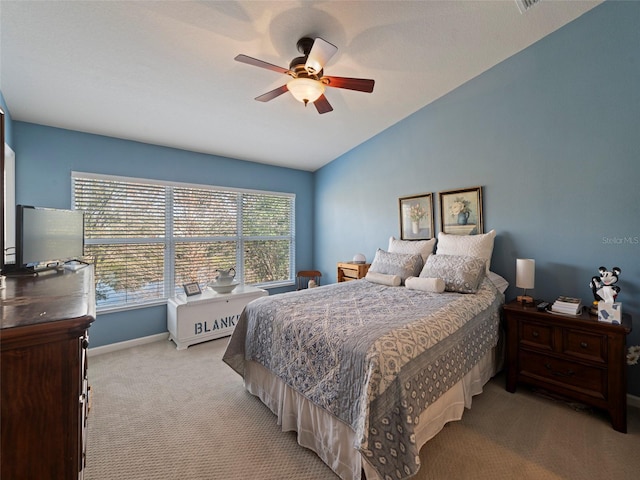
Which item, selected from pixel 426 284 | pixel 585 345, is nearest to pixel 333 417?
pixel 426 284

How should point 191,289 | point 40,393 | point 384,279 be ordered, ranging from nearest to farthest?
point 40,393 → point 384,279 → point 191,289

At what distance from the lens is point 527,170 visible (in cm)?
267

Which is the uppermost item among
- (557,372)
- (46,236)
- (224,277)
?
(46,236)

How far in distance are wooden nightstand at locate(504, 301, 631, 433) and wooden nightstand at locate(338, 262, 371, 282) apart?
1.84m

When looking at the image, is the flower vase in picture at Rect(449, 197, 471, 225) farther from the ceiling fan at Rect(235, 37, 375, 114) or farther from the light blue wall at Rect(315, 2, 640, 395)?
the ceiling fan at Rect(235, 37, 375, 114)

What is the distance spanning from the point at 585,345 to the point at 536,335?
29cm

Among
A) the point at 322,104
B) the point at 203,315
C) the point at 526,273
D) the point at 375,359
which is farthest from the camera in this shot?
the point at 203,315

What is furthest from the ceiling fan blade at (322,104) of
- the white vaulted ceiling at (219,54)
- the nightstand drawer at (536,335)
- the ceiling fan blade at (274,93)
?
the nightstand drawer at (536,335)

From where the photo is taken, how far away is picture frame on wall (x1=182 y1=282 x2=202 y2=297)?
136 inches

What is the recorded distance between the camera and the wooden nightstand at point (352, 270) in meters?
3.89

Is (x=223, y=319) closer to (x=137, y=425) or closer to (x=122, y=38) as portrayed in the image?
(x=137, y=425)

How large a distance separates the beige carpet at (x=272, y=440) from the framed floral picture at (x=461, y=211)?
61.4 inches

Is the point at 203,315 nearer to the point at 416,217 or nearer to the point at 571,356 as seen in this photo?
the point at 416,217

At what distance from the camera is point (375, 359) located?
134 centimetres
